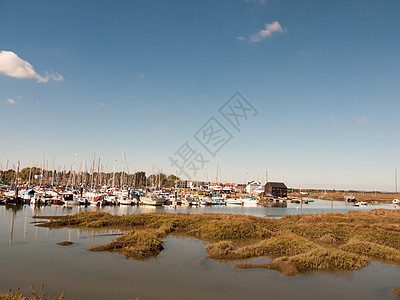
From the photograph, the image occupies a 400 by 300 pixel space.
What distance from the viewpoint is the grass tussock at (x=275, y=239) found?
21.8m

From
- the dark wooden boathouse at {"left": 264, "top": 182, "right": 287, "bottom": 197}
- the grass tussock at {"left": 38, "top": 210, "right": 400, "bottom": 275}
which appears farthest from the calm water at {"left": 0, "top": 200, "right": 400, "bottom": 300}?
the dark wooden boathouse at {"left": 264, "top": 182, "right": 287, "bottom": 197}

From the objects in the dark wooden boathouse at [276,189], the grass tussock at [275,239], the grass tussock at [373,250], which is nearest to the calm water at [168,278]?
the grass tussock at [275,239]

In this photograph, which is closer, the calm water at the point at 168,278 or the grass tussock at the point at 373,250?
the calm water at the point at 168,278

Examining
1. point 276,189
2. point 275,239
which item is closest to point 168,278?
point 275,239

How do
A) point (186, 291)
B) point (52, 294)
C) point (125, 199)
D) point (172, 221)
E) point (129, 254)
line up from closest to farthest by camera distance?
point (52, 294) < point (186, 291) < point (129, 254) < point (172, 221) < point (125, 199)

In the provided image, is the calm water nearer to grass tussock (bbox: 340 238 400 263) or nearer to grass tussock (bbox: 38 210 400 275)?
grass tussock (bbox: 38 210 400 275)

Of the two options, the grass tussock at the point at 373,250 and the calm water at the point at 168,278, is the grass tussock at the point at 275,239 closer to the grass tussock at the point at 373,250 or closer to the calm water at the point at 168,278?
the grass tussock at the point at 373,250

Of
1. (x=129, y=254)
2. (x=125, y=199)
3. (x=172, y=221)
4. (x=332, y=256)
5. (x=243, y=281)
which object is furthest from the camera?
(x=125, y=199)

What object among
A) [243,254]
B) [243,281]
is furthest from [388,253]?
[243,281]

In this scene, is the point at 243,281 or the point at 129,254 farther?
the point at 129,254

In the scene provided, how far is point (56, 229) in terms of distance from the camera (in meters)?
34.2

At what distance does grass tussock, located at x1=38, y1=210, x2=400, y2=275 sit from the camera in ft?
71.6

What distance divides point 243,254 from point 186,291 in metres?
8.57

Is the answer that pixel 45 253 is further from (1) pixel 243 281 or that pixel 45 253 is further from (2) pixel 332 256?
(2) pixel 332 256
